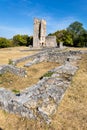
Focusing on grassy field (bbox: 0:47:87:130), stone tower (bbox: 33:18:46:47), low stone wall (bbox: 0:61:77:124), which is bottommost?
grassy field (bbox: 0:47:87:130)

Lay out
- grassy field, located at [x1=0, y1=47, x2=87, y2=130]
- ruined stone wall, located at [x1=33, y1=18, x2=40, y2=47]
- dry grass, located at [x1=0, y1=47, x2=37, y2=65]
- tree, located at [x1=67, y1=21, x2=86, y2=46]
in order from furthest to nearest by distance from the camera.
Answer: tree, located at [x1=67, y1=21, x2=86, y2=46] → ruined stone wall, located at [x1=33, y1=18, x2=40, y2=47] → dry grass, located at [x1=0, y1=47, x2=37, y2=65] → grassy field, located at [x1=0, y1=47, x2=87, y2=130]

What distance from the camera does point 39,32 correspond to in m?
62.0

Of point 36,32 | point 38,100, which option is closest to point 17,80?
point 38,100

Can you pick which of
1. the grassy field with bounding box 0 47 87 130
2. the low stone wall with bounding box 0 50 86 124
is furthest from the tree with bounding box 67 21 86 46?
the grassy field with bounding box 0 47 87 130

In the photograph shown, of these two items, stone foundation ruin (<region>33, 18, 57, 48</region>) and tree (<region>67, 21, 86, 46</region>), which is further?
tree (<region>67, 21, 86, 46</region>)

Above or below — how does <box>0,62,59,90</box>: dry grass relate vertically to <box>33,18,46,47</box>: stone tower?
below

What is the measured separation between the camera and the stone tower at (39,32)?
197 ft

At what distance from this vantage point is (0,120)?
25.3ft

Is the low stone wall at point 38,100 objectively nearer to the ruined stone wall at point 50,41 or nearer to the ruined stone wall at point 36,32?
the ruined stone wall at point 50,41

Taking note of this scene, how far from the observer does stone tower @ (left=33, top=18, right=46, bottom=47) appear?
197 feet

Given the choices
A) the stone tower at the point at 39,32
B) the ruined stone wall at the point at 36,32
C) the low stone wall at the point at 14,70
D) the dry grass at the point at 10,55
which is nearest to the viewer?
the low stone wall at the point at 14,70

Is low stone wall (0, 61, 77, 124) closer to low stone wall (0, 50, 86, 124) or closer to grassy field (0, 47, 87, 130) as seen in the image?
low stone wall (0, 50, 86, 124)

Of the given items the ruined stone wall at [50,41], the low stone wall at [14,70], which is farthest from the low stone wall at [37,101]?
the ruined stone wall at [50,41]

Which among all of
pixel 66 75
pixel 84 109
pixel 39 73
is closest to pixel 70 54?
pixel 39 73
